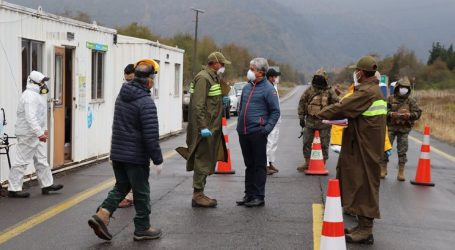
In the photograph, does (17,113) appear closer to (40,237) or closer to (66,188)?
(66,188)

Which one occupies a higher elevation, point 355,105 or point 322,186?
point 355,105

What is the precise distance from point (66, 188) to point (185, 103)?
19089mm

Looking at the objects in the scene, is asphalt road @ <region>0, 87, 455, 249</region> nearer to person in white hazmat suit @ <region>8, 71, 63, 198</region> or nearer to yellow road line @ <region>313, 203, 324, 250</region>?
yellow road line @ <region>313, 203, 324, 250</region>

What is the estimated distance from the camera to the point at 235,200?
29.2 ft

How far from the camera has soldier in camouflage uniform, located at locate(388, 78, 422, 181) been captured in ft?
36.2

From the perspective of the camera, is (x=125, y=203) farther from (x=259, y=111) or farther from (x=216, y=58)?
(x=216, y=58)

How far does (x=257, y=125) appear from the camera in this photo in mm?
8375

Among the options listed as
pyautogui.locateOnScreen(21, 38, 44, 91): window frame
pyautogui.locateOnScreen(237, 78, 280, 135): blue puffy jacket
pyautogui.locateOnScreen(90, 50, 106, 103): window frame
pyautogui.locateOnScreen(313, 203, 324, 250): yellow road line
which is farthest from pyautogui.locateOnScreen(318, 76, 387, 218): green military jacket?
pyautogui.locateOnScreen(90, 50, 106, 103): window frame

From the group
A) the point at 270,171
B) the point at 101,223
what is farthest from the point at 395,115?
the point at 101,223

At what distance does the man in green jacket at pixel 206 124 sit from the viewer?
26.8 feet

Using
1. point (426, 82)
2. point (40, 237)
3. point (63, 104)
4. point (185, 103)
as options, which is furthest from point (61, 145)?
point (426, 82)

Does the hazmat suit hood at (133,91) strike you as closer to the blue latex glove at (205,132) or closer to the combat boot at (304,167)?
the blue latex glove at (205,132)

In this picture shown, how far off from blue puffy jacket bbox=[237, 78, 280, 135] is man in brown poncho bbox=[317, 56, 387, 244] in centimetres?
168

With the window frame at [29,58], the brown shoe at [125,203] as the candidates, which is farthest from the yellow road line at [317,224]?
the window frame at [29,58]
